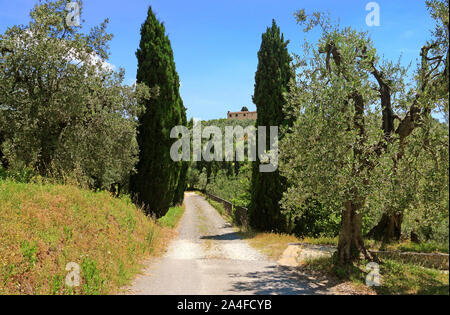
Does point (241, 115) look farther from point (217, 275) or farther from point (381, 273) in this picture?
point (381, 273)

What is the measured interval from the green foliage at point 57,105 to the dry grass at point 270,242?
7885 mm

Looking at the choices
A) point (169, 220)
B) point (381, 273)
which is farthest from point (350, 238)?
point (169, 220)

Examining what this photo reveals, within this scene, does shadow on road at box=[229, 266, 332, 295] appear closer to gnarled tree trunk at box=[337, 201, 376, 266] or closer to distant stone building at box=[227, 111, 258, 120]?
gnarled tree trunk at box=[337, 201, 376, 266]

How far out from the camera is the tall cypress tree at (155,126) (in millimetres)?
18016

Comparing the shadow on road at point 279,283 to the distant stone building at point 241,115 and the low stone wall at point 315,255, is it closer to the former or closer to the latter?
the low stone wall at point 315,255

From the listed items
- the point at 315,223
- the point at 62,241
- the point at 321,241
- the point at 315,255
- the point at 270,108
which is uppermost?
the point at 270,108

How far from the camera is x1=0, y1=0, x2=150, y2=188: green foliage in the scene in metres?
13.7

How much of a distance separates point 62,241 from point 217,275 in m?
4.48

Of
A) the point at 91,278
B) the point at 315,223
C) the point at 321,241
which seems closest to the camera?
the point at 91,278

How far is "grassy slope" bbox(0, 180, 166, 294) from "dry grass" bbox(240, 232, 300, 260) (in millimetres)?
4555

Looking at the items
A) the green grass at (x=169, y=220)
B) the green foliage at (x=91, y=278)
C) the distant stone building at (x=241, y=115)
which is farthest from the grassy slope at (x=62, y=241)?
the distant stone building at (x=241, y=115)

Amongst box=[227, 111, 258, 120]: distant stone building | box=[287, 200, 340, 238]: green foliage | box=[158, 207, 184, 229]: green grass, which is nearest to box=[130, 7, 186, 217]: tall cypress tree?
box=[158, 207, 184, 229]: green grass

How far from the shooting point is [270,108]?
18375 mm

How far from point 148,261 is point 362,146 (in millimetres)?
7958
